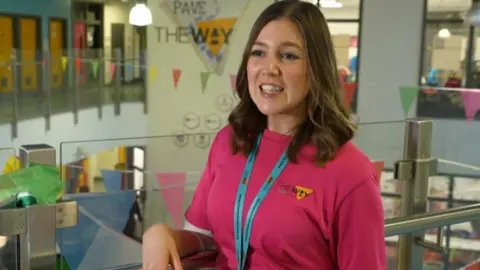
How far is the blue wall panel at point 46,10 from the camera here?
20.4 ft

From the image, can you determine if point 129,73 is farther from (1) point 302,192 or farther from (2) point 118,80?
(1) point 302,192

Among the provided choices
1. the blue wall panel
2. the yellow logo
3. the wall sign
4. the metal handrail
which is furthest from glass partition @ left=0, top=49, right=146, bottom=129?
the yellow logo

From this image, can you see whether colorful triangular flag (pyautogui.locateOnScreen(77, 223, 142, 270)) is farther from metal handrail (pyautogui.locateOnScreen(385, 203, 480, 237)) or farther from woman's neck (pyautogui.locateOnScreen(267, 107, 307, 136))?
woman's neck (pyautogui.locateOnScreen(267, 107, 307, 136))

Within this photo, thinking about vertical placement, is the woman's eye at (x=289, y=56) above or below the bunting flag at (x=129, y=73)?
above

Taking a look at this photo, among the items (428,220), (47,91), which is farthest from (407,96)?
(428,220)

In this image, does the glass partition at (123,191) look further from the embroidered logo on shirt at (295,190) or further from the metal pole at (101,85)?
the embroidered logo on shirt at (295,190)

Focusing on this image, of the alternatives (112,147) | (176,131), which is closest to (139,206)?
(112,147)

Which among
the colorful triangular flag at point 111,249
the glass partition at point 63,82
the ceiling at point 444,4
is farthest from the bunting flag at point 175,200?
the ceiling at point 444,4

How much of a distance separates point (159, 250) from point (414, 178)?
1103 millimetres

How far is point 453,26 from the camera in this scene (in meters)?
6.60

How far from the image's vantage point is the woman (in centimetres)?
101

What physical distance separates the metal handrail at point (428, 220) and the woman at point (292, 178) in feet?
1.35

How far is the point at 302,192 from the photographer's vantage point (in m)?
1.03

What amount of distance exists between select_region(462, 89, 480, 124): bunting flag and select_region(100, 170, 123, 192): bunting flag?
144 inches
